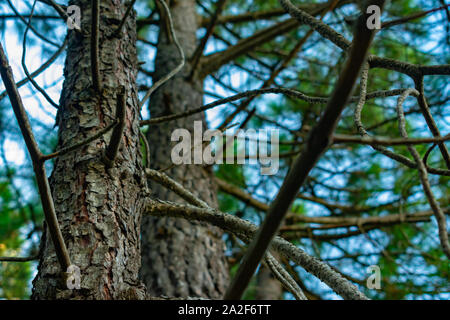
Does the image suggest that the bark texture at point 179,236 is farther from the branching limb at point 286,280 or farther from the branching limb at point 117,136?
the branching limb at point 286,280

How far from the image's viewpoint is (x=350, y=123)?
2980mm

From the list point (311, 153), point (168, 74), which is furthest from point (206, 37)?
point (311, 153)

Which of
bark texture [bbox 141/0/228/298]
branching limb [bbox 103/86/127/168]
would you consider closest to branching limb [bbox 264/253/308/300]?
branching limb [bbox 103/86/127/168]

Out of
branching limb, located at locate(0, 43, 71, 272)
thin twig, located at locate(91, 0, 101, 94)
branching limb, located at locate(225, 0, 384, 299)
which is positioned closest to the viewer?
branching limb, located at locate(225, 0, 384, 299)

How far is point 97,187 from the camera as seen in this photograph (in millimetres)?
942

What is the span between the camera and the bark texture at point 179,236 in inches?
74.4

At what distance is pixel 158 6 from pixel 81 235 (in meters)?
2.02

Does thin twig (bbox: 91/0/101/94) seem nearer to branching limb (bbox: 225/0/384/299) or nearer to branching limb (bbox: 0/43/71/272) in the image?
branching limb (bbox: 0/43/71/272)

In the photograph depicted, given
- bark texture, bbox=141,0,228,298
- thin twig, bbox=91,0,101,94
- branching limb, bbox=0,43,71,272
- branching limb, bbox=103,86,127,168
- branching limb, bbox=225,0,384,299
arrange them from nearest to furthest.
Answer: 1. branching limb, bbox=225,0,384,299
2. branching limb, bbox=0,43,71,272
3. branching limb, bbox=103,86,127,168
4. thin twig, bbox=91,0,101,94
5. bark texture, bbox=141,0,228,298

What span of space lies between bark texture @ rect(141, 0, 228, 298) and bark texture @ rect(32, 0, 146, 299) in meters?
0.57

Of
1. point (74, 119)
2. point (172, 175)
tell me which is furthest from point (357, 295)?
point (172, 175)

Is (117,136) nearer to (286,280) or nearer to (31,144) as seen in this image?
(31,144)

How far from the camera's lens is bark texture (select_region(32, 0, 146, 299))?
83 centimetres
